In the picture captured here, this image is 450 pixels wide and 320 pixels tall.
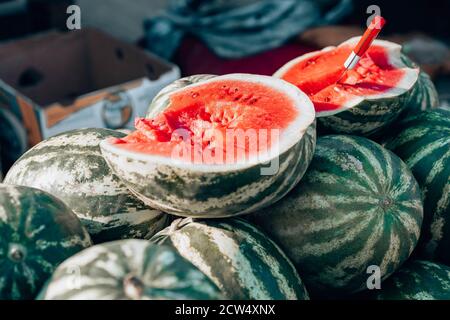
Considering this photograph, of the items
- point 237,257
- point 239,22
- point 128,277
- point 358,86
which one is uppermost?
point 358,86

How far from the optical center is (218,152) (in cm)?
127

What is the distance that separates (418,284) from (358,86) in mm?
624

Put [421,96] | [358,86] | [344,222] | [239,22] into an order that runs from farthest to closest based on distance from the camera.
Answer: [239,22], [421,96], [358,86], [344,222]

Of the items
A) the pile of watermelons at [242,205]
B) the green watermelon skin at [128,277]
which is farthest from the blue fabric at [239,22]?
the green watermelon skin at [128,277]

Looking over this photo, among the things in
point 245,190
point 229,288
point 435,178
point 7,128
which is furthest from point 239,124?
point 7,128

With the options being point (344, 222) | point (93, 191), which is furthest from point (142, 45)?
point (344, 222)

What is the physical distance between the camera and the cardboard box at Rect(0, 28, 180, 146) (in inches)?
132

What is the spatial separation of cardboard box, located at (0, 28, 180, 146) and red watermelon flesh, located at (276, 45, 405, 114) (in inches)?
68.9

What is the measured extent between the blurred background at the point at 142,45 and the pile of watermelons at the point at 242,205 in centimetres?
180

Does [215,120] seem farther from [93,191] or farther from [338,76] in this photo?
[338,76]

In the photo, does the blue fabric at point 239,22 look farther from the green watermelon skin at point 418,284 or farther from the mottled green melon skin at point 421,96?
the green watermelon skin at point 418,284

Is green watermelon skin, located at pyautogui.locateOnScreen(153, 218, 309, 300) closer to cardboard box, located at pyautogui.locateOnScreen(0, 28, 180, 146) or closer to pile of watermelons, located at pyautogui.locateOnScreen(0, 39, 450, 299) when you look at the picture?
pile of watermelons, located at pyautogui.locateOnScreen(0, 39, 450, 299)
